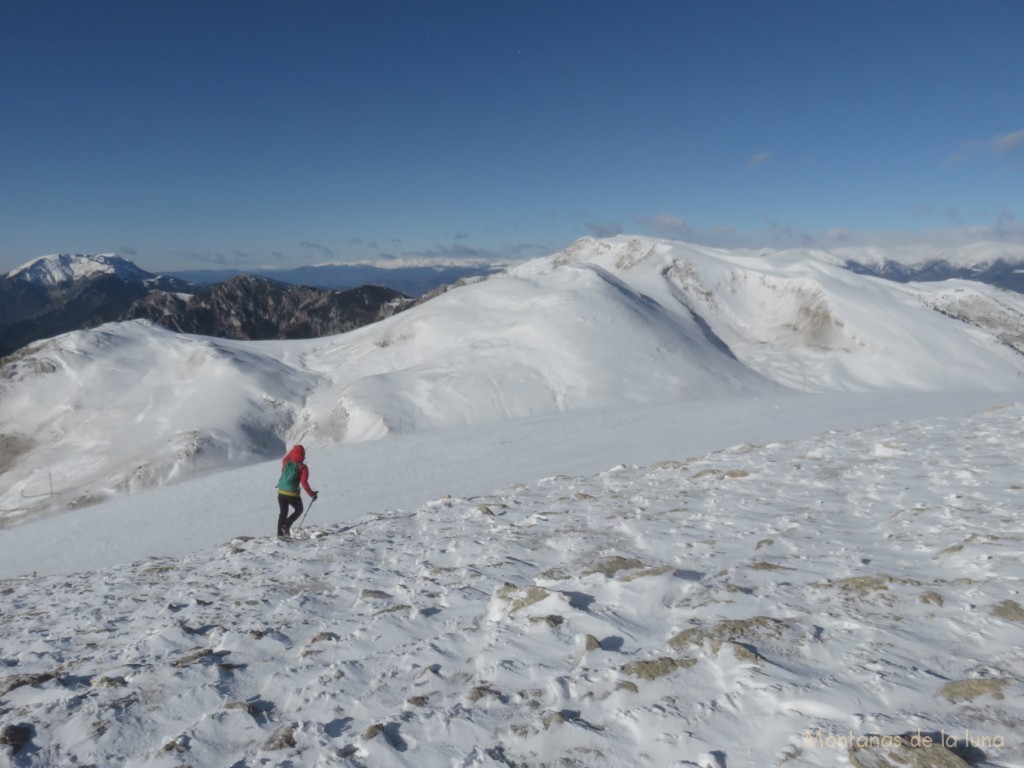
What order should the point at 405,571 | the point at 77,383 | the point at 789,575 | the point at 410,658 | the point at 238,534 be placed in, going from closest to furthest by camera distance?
the point at 410,658
the point at 789,575
the point at 405,571
the point at 238,534
the point at 77,383

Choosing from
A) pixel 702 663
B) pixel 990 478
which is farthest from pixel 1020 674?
pixel 990 478

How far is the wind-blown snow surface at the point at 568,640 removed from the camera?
172 inches

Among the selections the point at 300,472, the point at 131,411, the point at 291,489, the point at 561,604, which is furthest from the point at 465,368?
the point at 561,604

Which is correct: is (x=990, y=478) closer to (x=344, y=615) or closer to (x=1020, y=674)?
(x=1020, y=674)

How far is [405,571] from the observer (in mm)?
9031

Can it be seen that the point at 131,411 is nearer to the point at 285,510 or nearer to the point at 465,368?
the point at 465,368

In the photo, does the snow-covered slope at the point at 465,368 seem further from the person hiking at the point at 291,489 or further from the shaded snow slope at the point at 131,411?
the person hiking at the point at 291,489

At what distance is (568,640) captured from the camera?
598 centimetres

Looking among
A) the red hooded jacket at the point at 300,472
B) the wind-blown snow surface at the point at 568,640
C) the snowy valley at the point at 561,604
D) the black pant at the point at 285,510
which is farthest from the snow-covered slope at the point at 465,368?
the wind-blown snow surface at the point at 568,640

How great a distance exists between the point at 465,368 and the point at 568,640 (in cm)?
4375

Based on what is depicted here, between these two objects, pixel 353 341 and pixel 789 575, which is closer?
pixel 789 575

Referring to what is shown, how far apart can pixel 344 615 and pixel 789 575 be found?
5602mm

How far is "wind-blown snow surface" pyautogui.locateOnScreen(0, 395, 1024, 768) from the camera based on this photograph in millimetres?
4375

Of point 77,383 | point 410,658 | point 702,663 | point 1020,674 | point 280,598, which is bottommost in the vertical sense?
point 77,383
